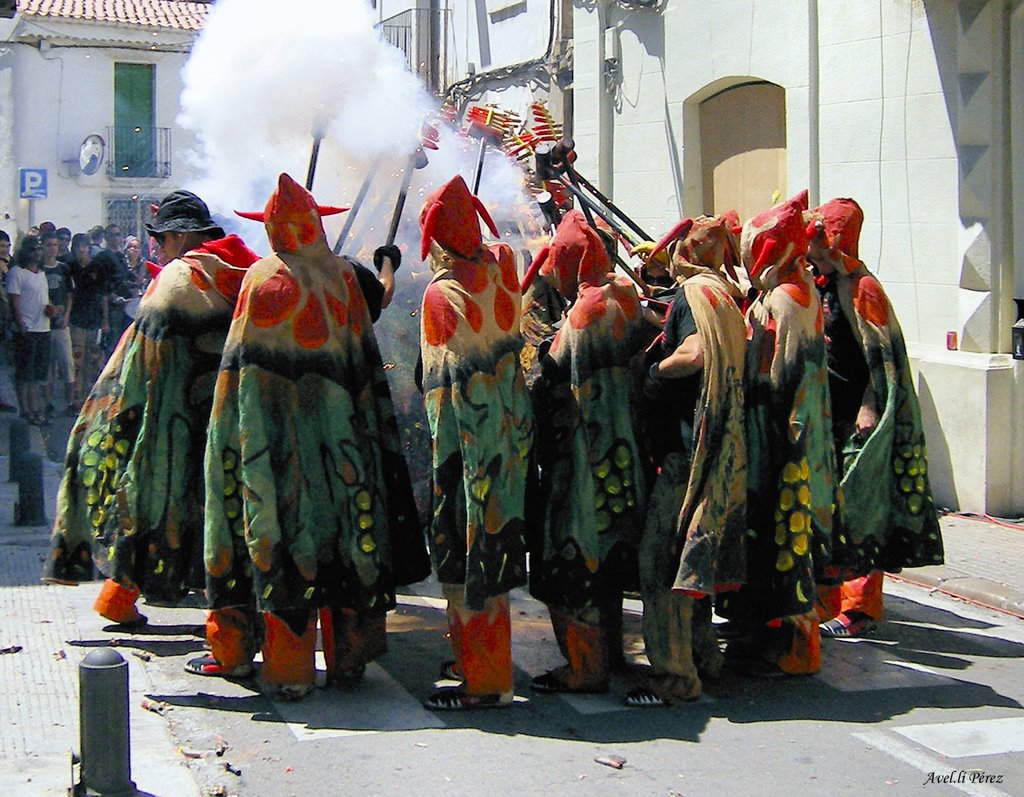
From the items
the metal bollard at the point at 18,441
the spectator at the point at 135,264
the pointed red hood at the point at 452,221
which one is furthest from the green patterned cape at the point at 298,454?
the spectator at the point at 135,264

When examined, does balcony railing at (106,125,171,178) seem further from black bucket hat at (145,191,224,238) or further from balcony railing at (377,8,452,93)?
black bucket hat at (145,191,224,238)

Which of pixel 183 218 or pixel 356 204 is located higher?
pixel 356 204

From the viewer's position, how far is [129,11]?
96.2ft

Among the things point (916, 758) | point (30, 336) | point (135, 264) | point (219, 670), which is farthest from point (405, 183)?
point (135, 264)

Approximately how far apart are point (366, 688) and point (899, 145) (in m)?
5.99

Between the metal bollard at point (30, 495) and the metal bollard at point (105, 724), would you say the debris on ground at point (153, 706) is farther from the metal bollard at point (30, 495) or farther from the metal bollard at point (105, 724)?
the metal bollard at point (30, 495)

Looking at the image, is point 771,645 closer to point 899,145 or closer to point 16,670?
point 16,670

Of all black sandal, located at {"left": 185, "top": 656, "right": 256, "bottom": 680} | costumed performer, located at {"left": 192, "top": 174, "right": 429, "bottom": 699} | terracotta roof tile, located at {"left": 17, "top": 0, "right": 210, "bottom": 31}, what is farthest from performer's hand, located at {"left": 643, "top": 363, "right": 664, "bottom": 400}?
terracotta roof tile, located at {"left": 17, "top": 0, "right": 210, "bottom": 31}

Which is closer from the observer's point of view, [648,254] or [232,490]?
[232,490]

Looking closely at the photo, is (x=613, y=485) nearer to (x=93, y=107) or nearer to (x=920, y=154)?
(x=920, y=154)

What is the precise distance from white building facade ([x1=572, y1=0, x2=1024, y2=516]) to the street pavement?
279 cm

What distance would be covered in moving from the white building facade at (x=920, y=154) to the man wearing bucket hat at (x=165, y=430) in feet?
17.4

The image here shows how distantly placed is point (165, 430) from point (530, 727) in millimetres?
1912

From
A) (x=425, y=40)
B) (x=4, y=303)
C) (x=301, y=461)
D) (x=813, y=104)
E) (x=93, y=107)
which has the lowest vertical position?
(x=301, y=461)
